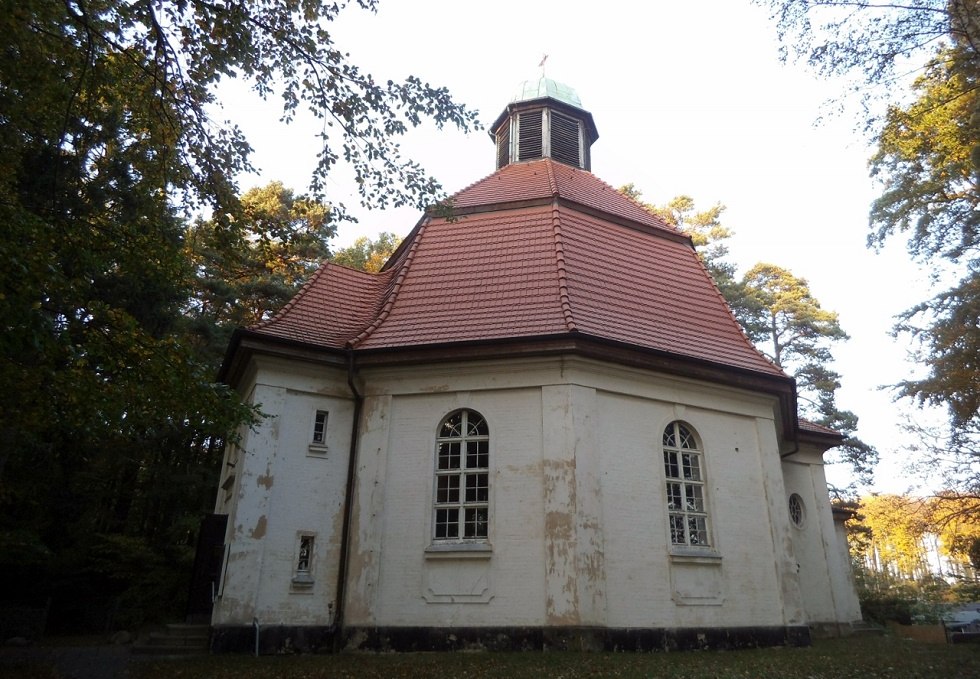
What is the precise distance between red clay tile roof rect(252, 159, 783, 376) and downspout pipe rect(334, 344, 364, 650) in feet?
2.08

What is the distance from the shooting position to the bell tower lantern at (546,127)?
18.3 meters

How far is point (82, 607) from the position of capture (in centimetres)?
1576

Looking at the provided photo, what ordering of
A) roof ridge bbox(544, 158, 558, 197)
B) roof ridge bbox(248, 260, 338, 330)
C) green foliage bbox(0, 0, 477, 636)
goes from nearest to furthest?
1. green foliage bbox(0, 0, 477, 636)
2. roof ridge bbox(248, 260, 338, 330)
3. roof ridge bbox(544, 158, 558, 197)

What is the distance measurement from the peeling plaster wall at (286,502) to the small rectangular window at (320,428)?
2.9 inches

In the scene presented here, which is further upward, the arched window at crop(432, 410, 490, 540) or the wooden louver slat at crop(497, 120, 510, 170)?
the wooden louver slat at crop(497, 120, 510, 170)

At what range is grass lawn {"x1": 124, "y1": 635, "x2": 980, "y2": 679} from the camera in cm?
777

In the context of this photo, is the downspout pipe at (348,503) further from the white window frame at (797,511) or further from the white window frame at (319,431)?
the white window frame at (797,511)

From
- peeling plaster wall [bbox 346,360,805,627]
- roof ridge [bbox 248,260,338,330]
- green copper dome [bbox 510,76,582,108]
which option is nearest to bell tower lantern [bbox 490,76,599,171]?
green copper dome [bbox 510,76,582,108]

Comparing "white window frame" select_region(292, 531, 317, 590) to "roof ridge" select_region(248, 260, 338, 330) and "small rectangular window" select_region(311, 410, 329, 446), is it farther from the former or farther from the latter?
"roof ridge" select_region(248, 260, 338, 330)

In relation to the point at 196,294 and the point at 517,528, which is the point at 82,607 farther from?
the point at 517,528

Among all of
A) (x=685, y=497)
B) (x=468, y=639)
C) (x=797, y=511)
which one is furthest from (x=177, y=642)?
(x=797, y=511)

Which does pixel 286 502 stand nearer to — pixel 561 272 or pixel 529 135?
pixel 561 272

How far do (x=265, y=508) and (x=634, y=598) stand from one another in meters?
5.79

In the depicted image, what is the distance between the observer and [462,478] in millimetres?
10727
